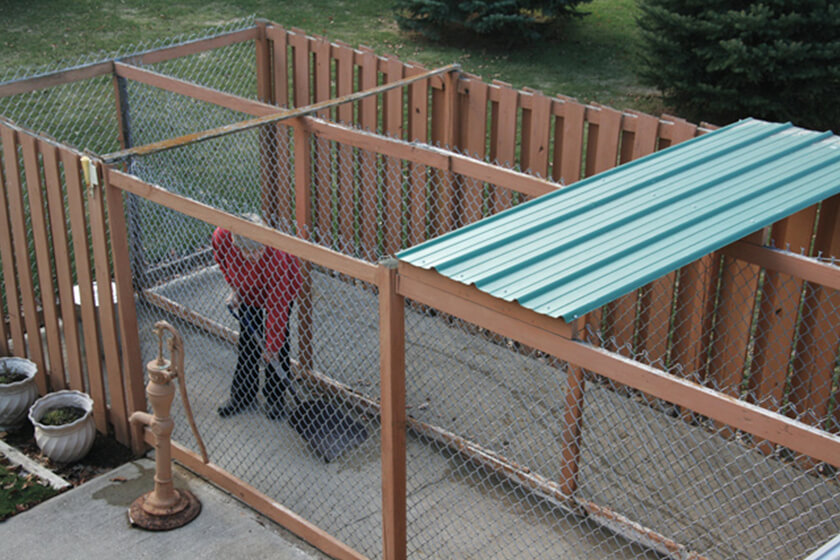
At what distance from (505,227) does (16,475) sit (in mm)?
3309

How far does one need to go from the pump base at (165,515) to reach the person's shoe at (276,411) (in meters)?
0.98

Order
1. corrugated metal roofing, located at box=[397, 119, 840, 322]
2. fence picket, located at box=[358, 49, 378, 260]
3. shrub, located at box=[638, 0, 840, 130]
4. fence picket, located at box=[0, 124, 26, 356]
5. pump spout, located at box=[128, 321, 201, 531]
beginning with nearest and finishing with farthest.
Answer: corrugated metal roofing, located at box=[397, 119, 840, 322]
pump spout, located at box=[128, 321, 201, 531]
fence picket, located at box=[0, 124, 26, 356]
fence picket, located at box=[358, 49, 378, 260]
shrub, located at box=[638, 0, 840, 130]

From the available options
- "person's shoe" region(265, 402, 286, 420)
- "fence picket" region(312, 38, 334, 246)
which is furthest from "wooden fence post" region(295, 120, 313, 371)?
"fence picket" region(312, 38, 334, 246)

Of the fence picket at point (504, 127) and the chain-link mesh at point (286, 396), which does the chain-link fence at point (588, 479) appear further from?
the fence picket at point (504, 127)

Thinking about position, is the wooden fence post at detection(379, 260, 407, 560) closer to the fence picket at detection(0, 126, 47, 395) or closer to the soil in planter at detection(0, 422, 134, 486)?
the soil in planter at detection(0, 422, 134, 486)

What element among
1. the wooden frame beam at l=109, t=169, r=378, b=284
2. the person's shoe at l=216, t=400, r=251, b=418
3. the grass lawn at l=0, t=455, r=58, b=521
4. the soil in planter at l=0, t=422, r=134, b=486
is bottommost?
the soil in planter at l=0, t=422, r=134, b=486

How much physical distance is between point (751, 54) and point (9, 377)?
7.19 m

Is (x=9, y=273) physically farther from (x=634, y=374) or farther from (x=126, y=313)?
(x=634, y=374)

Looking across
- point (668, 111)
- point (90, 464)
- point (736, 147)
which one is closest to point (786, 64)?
point (668, 111)

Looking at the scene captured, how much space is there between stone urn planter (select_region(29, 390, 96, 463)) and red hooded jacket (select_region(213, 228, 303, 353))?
1173 mm

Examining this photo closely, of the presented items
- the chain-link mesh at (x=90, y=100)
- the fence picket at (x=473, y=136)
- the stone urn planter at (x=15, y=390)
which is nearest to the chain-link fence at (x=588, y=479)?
the fence picket at (x=473, y=136)

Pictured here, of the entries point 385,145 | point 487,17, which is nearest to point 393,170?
point 385,145

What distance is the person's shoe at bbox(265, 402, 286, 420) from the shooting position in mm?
6293

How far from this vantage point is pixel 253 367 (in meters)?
6.32
